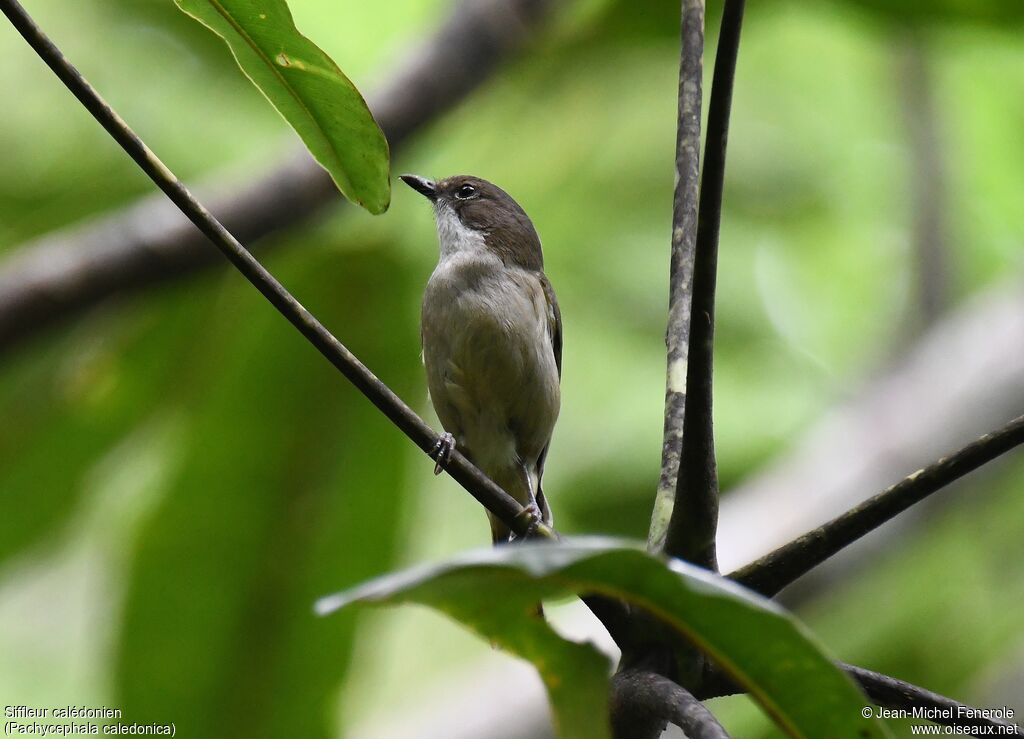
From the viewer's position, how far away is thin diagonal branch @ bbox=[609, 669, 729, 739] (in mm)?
1434

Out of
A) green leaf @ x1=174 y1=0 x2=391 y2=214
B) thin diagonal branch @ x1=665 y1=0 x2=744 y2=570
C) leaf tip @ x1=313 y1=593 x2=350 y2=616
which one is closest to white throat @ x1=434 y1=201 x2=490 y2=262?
green leaf @ x1=174 y1=0 x2=391 y2=214

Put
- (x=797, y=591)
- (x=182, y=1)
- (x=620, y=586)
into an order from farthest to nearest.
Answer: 1. (x=797, y=591)
2. (x=182, y=1)
3. (x=620, y=586)

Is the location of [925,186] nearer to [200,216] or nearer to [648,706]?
[648,706]

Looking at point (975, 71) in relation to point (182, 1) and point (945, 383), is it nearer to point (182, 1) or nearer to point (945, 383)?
point (945, 383)

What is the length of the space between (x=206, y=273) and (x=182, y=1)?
193cm

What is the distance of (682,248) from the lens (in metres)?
2.08

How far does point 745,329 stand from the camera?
6.32 m

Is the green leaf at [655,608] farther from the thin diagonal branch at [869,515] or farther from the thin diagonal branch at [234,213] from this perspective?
the thin diagonal branch at [234,213]

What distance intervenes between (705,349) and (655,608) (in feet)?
1.17

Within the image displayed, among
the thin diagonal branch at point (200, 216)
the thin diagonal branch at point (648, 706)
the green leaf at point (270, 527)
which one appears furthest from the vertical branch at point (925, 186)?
the thin diagonal branch at point (200, 216)

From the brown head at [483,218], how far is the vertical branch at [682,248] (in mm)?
1822

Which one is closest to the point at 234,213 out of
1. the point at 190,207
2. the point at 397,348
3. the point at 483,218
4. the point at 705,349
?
the point at 397,348

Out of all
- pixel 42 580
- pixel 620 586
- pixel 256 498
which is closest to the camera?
pixel 620 586

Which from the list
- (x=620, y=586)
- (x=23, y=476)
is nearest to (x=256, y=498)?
(x=23, y=476)
